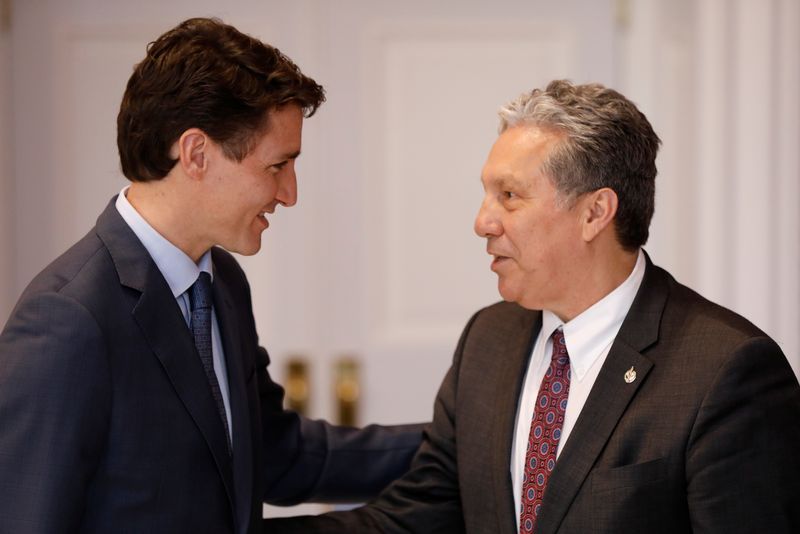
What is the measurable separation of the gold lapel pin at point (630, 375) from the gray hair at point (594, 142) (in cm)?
25

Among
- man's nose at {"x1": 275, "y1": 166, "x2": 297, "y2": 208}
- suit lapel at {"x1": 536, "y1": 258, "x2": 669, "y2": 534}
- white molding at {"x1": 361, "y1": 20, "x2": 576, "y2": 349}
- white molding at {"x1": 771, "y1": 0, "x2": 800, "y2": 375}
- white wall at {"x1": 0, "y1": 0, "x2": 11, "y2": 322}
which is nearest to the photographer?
suit lapel at {"x1": 536, "y1": 258, "x2": 669, "y2": 534}

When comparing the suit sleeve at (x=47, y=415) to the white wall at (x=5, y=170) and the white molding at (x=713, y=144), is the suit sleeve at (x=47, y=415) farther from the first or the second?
the white molding at (x=713, y=144)

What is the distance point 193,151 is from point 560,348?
718mm

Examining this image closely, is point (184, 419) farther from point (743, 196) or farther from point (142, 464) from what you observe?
point (743, 196)

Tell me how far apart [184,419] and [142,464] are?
10 cm

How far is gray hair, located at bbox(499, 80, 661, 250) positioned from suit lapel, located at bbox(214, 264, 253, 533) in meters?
0.60

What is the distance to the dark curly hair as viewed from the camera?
5.29ft

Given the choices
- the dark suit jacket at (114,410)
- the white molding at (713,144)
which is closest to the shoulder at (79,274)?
the dark suit jacket at (114,410)

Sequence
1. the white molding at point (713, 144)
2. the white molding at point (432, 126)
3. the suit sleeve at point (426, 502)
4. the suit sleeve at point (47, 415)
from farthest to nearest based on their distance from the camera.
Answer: the white molding at point (432, 126) → the white molding at point (713, 144) → the suit sleeve at point (426, 502) → the suit sleeve at point (47, 415)

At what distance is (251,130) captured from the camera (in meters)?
1.69

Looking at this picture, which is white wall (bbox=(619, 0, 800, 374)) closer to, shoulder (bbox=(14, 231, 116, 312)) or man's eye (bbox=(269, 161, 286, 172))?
man's eye (bbox=(269, 161, 286, 172))

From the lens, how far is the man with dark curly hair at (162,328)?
1446 mm

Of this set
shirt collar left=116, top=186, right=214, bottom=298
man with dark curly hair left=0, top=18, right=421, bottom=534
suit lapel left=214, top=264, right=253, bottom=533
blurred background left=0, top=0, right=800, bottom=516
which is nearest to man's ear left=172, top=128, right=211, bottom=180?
man with dark curly hair left=0, top=18, right=421, bottom=534

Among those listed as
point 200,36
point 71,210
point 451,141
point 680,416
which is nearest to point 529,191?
point 680,416
